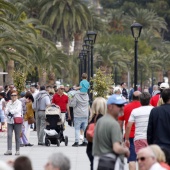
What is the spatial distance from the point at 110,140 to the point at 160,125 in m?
2.50

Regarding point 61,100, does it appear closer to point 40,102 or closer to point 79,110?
point 40,102

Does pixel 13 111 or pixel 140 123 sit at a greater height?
pixel 140 123

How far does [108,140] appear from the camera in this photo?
411 inches

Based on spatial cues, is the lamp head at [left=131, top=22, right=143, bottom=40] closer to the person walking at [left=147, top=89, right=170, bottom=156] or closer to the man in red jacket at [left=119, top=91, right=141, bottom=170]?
the man in red jacket at [left=119, top=91, right=141, bottom=170]

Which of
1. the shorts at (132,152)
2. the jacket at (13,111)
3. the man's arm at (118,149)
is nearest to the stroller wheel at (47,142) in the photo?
the jacket at (13,111)

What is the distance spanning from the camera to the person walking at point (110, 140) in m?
10.3

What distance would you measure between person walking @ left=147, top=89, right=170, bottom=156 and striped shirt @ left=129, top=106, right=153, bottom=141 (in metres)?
1.02

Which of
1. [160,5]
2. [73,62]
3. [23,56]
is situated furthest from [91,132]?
[160,5]

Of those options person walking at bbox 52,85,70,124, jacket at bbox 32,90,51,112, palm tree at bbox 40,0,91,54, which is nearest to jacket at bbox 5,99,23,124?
jacket at bbox 32,90,51,112

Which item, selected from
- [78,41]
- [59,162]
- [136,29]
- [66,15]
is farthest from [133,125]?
[78,41]

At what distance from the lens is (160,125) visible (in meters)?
12.8

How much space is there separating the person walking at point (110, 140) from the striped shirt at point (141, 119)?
10.9ft

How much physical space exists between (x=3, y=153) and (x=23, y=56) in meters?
18.6

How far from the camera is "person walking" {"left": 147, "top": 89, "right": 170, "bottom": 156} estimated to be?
1280cm
